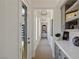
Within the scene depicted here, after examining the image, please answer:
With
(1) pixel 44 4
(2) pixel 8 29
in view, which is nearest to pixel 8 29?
(2) pixel 8 29

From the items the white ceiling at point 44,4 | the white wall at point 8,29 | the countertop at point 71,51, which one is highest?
the white ceiling at point 44,4

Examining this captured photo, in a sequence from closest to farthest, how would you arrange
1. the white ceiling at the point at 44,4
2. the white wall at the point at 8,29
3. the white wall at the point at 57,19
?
the white wall at the point at 8,29 < the white wall at the point at 57,19 < the white ceiling at the point at 44,4

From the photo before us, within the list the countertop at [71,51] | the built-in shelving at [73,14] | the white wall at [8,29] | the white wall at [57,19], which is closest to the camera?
the countertop at [71,51]

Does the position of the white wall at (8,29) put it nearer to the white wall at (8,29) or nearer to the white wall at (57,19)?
the white wall at (8,29)

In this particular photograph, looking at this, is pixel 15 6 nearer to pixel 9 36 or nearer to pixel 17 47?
pixel 9 36

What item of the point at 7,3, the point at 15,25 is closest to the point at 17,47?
the point at 15,25

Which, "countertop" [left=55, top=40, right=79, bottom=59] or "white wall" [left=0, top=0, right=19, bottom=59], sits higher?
"white wall" [left=0, top=0, right=19, bottom=59]

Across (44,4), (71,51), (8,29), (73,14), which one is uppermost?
(44,4)

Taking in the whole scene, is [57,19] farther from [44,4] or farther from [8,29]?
[8,29]

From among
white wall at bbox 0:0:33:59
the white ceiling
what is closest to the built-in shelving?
the white ceiling

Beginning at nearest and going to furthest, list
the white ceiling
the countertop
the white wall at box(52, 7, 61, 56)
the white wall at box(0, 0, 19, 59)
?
1. the countertop
2. the white wall at box(0, 0, 19, 59)
3. the white wall at box(52, 7, 61, 56)
4. the white ceiling

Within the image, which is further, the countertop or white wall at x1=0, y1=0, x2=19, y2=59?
white wall at x1=0, y1=0, x2=19, y2=59

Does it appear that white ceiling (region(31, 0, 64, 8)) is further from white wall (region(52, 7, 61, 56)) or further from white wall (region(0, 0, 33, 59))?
white wall (region(0, 0, 33, 59))

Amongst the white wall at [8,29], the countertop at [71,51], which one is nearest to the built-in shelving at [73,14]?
the countertop at [71,51]
